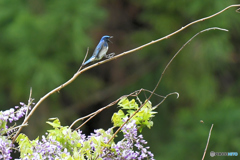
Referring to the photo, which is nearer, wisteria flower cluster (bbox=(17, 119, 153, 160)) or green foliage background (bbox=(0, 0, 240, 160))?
wisteria flower cluster (bbox=(17, 119, 153, 160))

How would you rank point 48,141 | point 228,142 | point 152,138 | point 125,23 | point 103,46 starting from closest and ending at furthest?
point 48,141 → point 103,46 → point 228,142 → point 152,138 → point 125,23

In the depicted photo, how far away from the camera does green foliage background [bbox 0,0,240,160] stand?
6.14m

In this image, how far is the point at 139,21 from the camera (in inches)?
290

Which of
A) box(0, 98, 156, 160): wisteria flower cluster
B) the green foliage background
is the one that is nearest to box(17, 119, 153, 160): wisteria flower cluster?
box(0, 98, 156, 160): wisteria flower cluster

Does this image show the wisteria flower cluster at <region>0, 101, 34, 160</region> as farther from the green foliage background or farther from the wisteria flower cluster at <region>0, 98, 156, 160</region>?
the green foliage background

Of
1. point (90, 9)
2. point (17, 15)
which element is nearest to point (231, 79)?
point (90, 9)

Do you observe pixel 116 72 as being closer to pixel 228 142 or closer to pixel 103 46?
pixel 228 142

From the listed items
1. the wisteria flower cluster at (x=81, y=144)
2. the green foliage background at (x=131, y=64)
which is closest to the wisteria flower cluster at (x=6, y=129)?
the wisteria flower cluster at (x=81, y=144)

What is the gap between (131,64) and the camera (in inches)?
289

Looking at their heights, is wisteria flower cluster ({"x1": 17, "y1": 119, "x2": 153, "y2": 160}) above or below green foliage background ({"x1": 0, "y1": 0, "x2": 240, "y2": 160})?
above

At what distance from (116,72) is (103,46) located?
18.6 feet

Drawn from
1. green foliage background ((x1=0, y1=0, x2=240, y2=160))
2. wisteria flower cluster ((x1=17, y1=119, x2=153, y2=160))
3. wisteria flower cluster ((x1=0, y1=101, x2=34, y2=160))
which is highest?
wisteria flower cluster ((x1=0, y1=101, x2=34, y2=160))

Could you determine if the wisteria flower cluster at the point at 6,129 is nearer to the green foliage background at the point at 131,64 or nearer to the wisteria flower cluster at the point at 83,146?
the wisteria flower cluster at the point at 83,146

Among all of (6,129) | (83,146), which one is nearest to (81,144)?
(83,146)
